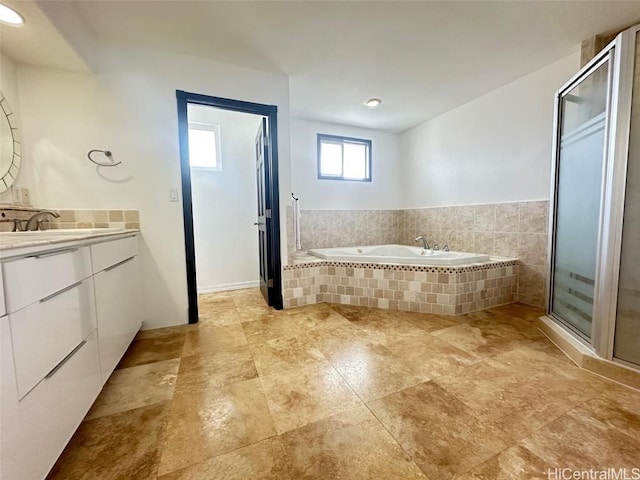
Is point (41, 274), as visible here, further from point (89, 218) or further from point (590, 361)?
point (590, 361)

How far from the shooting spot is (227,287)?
331 cm

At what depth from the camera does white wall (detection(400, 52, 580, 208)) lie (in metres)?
2.44

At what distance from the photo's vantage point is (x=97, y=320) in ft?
4.09

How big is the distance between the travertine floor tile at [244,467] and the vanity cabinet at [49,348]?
1.34 feet

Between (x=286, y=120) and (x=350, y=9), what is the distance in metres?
Result: 1.01

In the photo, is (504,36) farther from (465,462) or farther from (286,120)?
(465,462)

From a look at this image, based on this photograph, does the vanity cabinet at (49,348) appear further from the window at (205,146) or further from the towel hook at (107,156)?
the window at (205,146)

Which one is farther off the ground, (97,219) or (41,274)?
(97,219)

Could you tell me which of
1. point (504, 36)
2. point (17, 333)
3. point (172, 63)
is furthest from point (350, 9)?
point (17, 333)

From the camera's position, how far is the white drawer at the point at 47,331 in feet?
2.41

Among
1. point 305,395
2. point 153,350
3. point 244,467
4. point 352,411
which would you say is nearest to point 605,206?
point 352,411

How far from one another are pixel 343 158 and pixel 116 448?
12.4 feet

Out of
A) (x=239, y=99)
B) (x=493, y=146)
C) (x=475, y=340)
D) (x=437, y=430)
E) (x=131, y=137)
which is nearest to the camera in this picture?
(x=437, y=430)

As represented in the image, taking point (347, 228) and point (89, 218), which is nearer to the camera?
point (89, 218)
